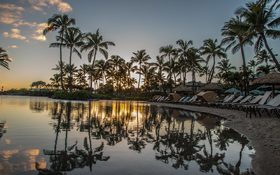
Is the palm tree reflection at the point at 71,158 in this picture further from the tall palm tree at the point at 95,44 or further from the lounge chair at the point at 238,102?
the tall palm tree at the point at 95,44

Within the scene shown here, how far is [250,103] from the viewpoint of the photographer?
15.1 meters

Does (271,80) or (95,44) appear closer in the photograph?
(271,80)

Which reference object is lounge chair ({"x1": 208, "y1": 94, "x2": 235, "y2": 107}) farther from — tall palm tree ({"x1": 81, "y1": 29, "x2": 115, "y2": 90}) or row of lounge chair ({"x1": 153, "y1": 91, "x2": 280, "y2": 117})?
tall palm tree ({"x1": 81, "y1": 29, "x2": 115, "y2": 90})

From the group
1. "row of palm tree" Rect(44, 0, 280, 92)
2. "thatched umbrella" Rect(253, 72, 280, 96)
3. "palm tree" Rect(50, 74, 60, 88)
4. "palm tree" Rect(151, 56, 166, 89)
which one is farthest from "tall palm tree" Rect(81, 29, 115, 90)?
"palm tree" Rect(50, 74, 60, 88)

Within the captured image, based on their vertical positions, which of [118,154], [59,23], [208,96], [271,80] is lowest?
[118,154]

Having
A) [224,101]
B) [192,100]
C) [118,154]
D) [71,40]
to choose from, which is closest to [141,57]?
[71,40]

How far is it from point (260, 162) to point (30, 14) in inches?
852

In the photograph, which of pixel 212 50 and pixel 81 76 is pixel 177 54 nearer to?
pixel 212 50

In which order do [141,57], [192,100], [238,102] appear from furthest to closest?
[141,57] → [192,100] → [238,102]

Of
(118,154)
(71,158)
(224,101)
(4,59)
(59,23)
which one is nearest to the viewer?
(71,158)

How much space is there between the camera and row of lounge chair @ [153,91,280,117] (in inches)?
459

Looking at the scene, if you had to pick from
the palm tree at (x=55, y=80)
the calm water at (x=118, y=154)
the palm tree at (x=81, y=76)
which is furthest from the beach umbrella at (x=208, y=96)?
the palm tree at (x=55, y=80)

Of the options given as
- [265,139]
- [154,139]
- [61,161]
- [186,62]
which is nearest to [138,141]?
[154,139]

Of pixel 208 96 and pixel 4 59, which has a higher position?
pixel 4 59
